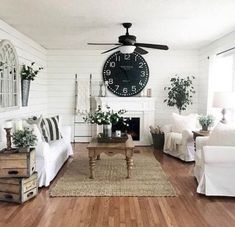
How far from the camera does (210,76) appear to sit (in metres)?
6.66

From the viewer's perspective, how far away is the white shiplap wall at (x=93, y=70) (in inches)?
299

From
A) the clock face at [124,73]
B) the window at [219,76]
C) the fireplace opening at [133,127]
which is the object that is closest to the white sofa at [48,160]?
the fireplace opening at [133,127]

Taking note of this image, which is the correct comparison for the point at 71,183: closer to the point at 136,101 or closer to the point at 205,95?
the point at 136,101

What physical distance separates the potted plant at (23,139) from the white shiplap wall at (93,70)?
3.94 meters

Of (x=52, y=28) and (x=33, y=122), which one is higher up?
(x=52, y=28)

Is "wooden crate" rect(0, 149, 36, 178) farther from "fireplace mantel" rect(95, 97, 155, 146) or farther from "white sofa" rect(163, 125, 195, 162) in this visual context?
"fireplace mantel" rect(95, 97, 155, 146)

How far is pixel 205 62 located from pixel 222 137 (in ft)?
11.3

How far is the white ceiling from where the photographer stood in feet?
12.5

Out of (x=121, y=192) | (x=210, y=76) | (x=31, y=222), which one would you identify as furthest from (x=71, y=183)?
(x=210, y=76)

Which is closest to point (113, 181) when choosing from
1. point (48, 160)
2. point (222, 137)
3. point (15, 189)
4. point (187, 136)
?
point (48, 160)

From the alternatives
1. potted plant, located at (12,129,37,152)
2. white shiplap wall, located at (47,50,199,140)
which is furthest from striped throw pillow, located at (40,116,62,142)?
white shiplap wall, located at (47,50,199,140)

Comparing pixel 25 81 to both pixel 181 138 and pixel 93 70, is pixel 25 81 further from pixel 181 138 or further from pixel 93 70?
pixel 181 138

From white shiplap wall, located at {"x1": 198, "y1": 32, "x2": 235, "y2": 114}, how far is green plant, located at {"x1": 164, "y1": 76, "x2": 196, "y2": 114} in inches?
10.8

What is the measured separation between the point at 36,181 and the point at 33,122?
1.48 m
